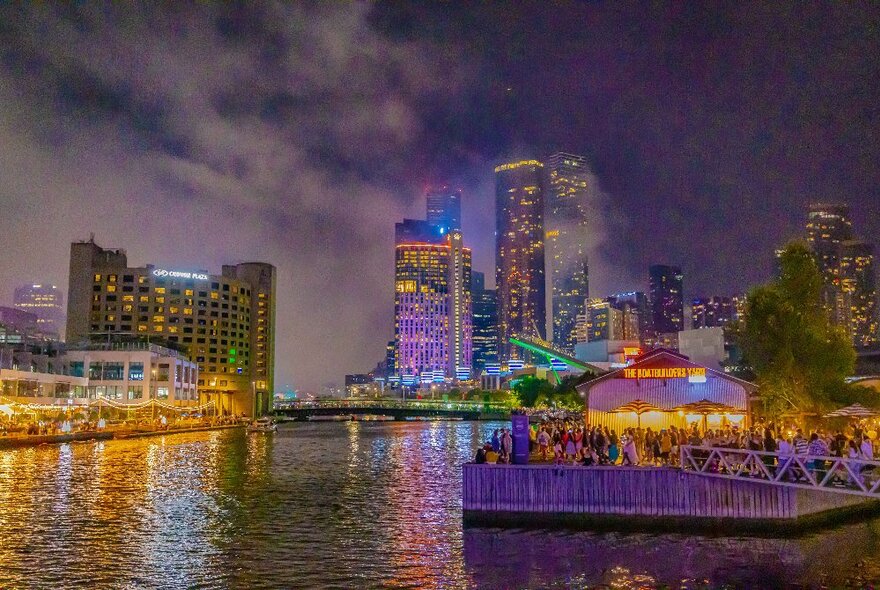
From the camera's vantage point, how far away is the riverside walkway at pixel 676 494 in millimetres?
28172

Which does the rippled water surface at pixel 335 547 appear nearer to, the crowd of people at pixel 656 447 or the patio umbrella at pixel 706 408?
the crowd of people at pixel 656 447

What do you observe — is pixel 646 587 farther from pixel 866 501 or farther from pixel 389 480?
pixel 389 480

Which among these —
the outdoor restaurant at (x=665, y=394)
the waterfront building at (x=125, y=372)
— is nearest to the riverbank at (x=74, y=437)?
the waterfront building at (x=125, y=372)

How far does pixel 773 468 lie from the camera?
28.9m

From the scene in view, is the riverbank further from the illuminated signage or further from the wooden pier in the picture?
the wooden pier

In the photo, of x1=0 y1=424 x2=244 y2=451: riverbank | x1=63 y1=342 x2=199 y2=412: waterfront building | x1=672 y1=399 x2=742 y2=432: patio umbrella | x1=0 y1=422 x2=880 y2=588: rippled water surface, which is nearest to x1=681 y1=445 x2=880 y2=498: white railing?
x1=0 y1=422 x2=880 y2=588: rippled water surface

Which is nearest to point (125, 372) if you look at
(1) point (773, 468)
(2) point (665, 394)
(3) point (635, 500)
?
(2) point (665, 394)

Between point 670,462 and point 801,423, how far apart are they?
29.4 meters

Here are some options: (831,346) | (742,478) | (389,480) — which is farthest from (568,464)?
(831,346)

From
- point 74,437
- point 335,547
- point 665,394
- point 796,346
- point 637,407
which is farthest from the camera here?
point 74,437

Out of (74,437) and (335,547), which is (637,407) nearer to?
(335,547)

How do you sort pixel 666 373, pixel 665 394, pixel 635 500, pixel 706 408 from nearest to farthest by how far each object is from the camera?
pixel 635 500
pixel 706 408
pixel 666 373
pixel 665 394

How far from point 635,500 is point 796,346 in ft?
116

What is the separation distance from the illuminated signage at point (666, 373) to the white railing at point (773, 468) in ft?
51.5
